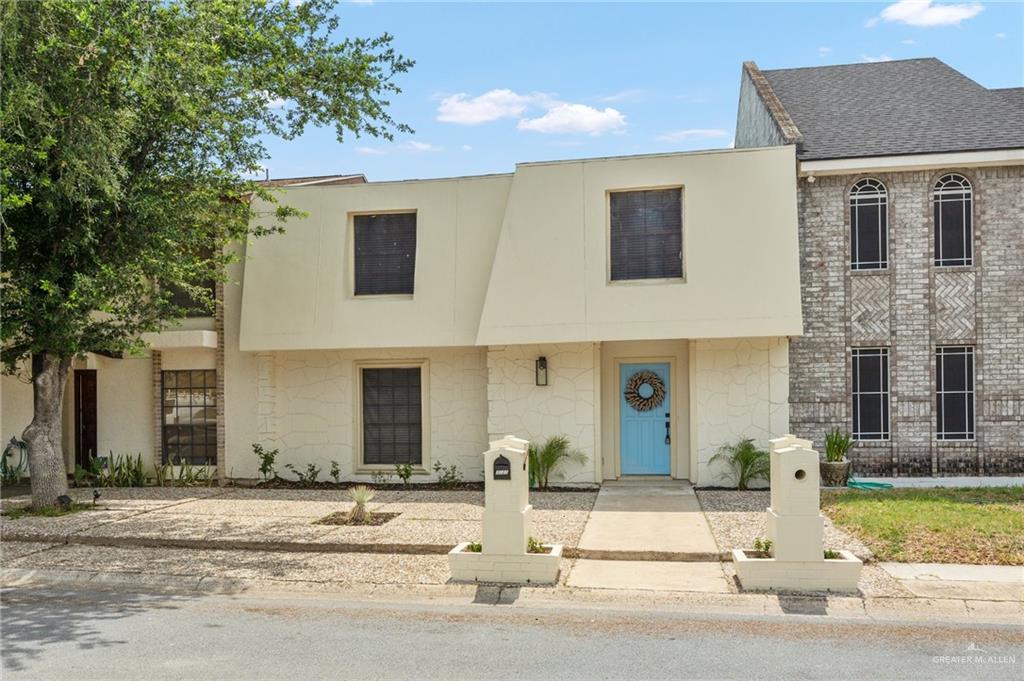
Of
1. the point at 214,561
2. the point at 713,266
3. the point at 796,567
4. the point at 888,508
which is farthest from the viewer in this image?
the point at 713,266

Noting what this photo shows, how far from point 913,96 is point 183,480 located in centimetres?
1526

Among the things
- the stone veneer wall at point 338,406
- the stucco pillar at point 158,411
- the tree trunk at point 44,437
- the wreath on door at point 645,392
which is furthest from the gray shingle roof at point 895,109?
the tree trunk at point 44,437

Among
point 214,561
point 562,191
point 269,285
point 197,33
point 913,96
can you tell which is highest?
point 913,96

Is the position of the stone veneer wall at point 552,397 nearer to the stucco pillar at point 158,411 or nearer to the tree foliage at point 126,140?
the tree foliage at point 126,140

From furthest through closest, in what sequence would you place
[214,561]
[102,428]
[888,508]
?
[102,428], [888,508], [214,561]

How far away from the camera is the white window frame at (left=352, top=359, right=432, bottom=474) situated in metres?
14.2

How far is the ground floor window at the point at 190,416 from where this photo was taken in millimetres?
14625

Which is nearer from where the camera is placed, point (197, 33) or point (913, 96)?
point (197, 33)

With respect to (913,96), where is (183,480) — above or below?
below

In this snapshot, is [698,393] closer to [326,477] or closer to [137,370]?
[326,477]

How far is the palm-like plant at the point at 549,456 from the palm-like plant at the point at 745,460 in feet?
7.31

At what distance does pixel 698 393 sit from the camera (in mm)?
13023

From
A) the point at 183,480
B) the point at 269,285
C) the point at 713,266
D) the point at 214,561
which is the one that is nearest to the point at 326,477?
the point at 183,480

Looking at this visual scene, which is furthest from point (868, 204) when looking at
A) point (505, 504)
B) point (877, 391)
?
point (505, 504)
